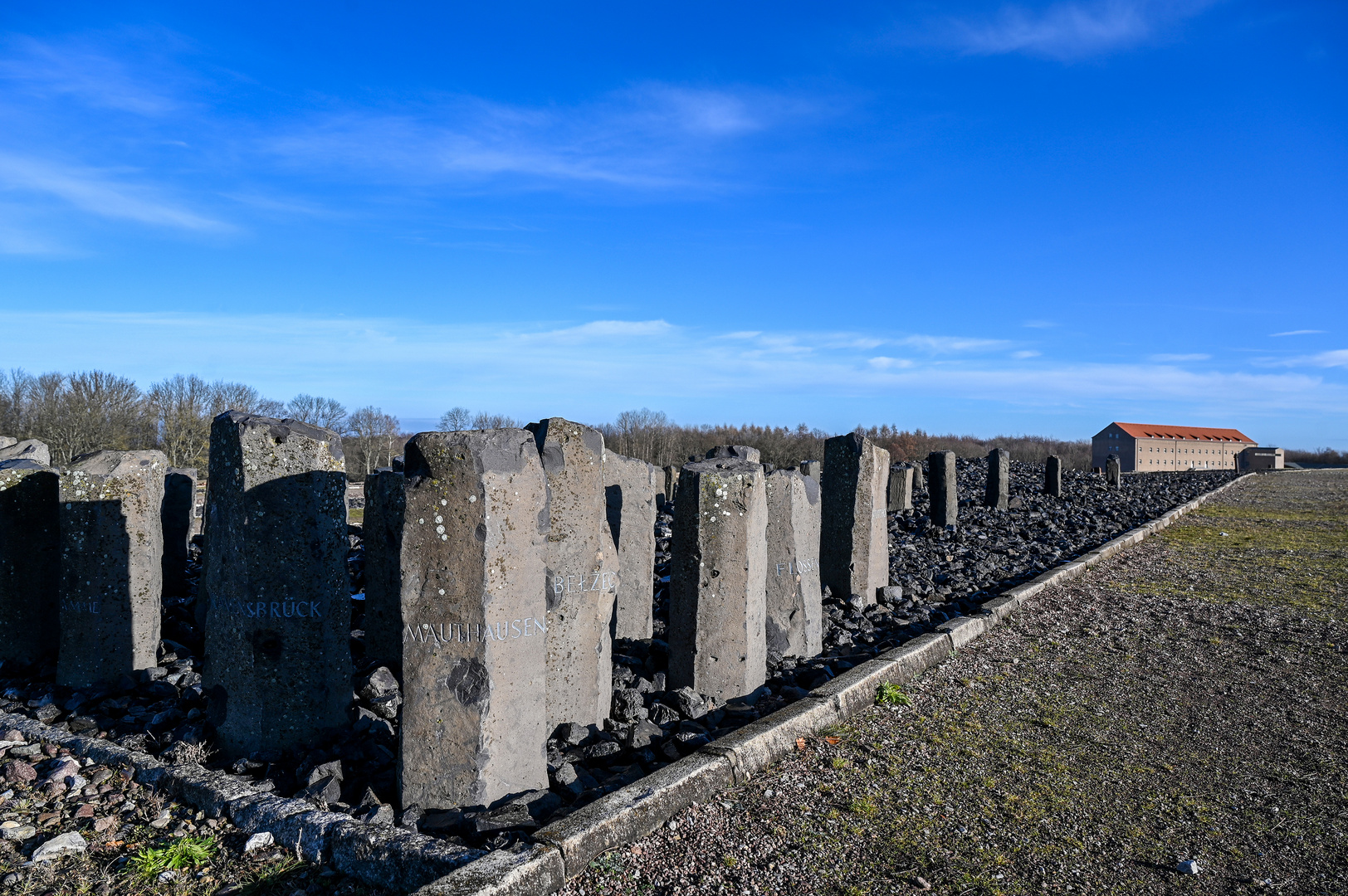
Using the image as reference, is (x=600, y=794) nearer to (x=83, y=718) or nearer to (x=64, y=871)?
(x=64, y=871)

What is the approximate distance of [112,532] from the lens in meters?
6.09

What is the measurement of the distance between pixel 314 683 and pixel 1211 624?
849 cm

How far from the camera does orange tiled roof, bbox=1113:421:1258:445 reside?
70.8 metres

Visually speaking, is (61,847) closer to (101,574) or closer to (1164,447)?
(101,574)

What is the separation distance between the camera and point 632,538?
7906 mm

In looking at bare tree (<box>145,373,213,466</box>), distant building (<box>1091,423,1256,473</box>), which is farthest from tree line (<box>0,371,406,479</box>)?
distant building (<box>1091,423,1256,473</box>)

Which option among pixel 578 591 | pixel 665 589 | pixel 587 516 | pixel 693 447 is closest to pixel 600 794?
pixel 578 591

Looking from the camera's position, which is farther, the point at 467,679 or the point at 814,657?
the point at 814,657

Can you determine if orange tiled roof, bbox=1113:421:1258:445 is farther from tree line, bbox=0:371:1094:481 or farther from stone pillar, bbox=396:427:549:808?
stone pillar, bbox=396:427:549:808

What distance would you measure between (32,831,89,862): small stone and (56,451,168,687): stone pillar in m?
2.65

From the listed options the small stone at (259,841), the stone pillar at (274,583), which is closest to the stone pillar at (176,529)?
the stone pillar at (274,583)

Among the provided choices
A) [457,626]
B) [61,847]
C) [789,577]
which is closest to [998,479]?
[789,577]

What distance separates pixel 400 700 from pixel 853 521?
21.1ft

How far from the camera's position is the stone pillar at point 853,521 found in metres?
9.69
